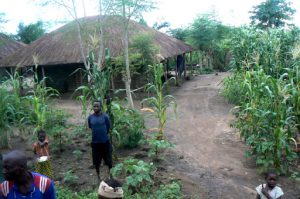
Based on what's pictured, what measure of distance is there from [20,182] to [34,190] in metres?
0.11

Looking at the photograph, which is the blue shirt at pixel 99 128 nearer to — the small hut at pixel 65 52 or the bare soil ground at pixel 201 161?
the bare soil ground at pixel 201 161

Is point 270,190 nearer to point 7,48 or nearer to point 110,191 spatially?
point 110,191

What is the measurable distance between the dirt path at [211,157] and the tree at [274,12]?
15460 mm

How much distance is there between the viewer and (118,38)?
659 inches

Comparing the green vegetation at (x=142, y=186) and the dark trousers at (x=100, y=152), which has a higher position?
the dark trousers at (x=100, y=152)

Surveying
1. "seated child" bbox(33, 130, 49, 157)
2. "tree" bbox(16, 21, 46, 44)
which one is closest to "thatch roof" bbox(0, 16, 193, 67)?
"seated child" bbox(33, 130, 49, 157)

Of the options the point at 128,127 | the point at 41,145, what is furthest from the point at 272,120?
the point at 41,145

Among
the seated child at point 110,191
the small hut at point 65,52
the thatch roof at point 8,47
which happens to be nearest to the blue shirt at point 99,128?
the seated child at point 110,191

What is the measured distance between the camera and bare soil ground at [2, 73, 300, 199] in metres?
5.74

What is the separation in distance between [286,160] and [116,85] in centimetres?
1233

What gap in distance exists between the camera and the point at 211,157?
7309 millimetres

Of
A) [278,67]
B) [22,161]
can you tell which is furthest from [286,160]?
[22,161]

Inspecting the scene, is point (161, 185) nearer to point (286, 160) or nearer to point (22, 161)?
point (286, 160)

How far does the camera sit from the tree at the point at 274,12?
2505 cm
